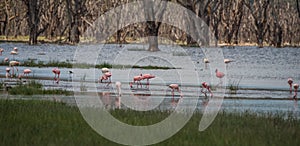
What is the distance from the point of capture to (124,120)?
36.1 ft

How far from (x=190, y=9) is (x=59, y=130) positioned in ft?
158

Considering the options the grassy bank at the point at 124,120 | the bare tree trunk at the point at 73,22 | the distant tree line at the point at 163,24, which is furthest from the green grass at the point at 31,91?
the bare tree trunk at the point at 73,22

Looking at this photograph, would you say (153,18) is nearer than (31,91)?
No

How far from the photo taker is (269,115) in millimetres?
12773

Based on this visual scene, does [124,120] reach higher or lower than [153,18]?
lower

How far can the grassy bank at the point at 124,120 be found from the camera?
29.3 ft

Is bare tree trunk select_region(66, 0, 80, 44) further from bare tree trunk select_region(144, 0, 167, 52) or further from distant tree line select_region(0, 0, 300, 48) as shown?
bare tree trunk select_region(144, 0, 167, 52)

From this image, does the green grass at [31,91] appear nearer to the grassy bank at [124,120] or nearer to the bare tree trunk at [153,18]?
the grassy bank at [124,120]

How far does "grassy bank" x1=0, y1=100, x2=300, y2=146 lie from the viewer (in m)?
8.93

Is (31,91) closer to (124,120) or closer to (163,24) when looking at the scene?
(124,120)

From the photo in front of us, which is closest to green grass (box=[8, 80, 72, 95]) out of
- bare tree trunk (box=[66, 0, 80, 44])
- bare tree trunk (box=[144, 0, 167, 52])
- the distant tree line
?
bare tree trunk (box=[144, 0, 167, 52])

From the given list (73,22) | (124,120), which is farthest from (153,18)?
(124,120)

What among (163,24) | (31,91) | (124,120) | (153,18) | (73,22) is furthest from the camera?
(163,24)

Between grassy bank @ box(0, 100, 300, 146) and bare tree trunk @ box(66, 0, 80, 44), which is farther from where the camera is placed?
bare tree trunk @ box(66, 0, 80, 44)
